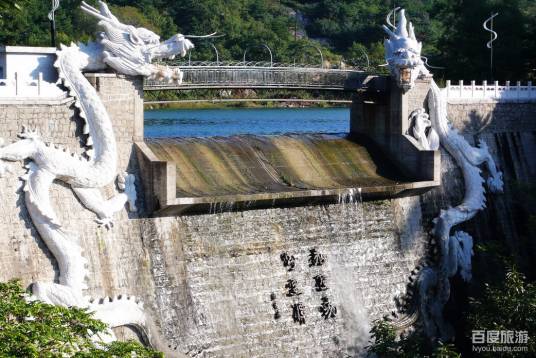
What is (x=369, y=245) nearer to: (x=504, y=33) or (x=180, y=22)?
(x=504, y=33)

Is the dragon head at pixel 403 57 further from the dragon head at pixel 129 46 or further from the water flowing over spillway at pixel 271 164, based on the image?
the dragon head at pixel 129 46

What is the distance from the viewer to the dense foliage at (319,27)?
43.6 metres

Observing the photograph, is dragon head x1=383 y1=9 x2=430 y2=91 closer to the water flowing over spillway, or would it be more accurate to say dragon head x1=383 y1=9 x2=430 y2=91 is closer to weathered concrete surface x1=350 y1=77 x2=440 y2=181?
weathered concrete surface x1=350 y1=77 x2=440 y2=181

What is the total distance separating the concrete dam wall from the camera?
76.7 feet

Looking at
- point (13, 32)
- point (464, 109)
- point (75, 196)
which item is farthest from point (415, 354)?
point (13, 32)

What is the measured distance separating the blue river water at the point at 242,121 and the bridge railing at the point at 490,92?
12469mm

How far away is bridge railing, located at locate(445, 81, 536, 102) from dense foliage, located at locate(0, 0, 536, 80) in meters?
7.46

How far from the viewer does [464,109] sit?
32.5 meters

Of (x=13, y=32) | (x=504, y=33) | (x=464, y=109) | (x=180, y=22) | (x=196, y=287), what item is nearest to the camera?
(x=196, y=287)

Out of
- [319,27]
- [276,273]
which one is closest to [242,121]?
[276,273]

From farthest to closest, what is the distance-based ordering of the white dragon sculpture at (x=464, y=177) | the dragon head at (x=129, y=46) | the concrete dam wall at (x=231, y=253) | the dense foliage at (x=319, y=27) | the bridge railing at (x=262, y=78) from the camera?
the dense foliage at (x=319, y=27), the bridge railing at (x=262, y=78), the white dragon sculpture at (x=464, y=177), the dragon head at (x=129, y=46), the concrete dam wall at (x=231, y=253)

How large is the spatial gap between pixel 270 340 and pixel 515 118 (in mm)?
12123

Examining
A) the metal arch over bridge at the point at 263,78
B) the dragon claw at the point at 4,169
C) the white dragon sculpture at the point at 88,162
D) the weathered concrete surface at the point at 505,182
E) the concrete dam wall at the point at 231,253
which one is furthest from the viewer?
the metal arch over bridge at the point at 263,78

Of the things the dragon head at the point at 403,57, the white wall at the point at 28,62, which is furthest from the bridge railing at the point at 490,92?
the white wall at the point at 28,62
